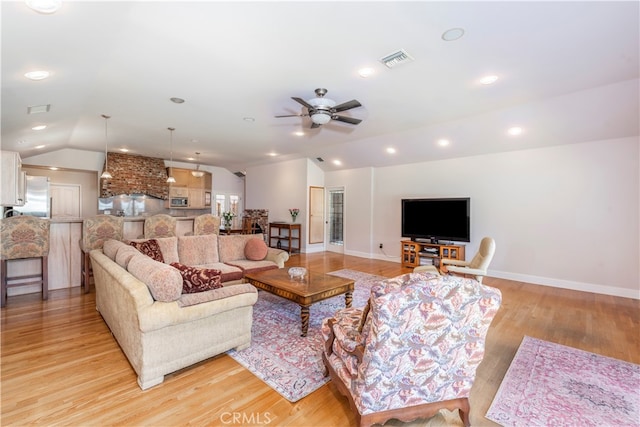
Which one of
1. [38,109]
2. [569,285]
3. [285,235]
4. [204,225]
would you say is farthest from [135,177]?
[569,285]

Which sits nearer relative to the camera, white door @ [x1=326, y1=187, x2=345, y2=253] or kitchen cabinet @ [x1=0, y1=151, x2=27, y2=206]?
kitchen cabinet @ [x1=0, y1=151, x2=27, y2=206]

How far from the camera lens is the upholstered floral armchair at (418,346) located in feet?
4.98

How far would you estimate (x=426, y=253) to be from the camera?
626 centimetres

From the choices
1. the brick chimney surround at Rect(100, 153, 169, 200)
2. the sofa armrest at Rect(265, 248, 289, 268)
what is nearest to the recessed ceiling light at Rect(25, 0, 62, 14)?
the sofa armrest at Rect(265, 248, 289, 268)

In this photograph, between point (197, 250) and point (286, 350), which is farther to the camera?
point (197, 250)

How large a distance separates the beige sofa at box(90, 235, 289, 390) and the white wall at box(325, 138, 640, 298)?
17.1 ft

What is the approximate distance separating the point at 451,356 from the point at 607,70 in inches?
143

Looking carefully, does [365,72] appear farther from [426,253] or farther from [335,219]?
[335,219]

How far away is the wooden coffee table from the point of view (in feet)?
9.97

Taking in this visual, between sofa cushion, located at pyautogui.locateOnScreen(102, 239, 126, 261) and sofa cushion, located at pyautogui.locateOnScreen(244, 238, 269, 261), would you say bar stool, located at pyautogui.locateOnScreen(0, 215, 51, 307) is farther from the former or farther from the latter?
sofa cushion, located at pyautogui.locateOnScreen(244, 238, 269, 261)

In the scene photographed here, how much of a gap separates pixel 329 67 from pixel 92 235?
4527mm

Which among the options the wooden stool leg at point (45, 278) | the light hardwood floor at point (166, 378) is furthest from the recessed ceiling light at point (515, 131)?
the wooden stool leg at point (45, 278)

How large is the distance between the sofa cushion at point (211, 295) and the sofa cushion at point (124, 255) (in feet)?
2.75

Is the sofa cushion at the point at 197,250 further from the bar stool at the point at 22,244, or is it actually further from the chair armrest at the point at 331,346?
the chair armrest at the point at 331,346
